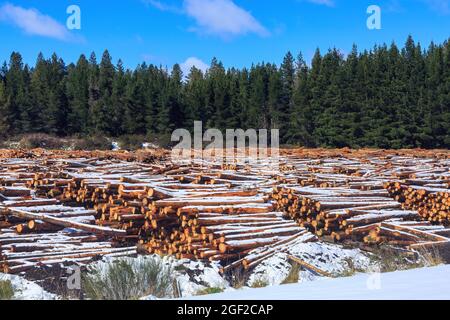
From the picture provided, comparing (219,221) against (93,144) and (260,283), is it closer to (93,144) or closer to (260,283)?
(260,283)

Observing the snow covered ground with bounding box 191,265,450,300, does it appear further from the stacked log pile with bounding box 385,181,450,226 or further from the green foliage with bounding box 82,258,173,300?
the stacked log pile with bounding box 385,181,450,226

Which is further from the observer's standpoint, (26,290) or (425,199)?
(425,199)

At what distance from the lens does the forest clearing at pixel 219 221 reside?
26.9ft

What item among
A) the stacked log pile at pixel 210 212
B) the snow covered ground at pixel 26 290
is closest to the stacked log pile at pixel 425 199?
the stacked log pile at pixel 210 212

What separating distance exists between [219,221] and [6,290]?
3.54m

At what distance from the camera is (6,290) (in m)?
6.61

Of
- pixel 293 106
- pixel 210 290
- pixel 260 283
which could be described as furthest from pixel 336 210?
pixel 293 106

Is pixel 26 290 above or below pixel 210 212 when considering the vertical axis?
below

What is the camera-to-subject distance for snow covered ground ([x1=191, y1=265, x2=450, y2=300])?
5.07 meters

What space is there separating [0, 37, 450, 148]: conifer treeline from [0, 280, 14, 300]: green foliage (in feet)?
100

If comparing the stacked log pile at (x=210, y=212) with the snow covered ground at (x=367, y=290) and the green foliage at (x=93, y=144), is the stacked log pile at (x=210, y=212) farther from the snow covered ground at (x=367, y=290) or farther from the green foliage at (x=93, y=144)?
the green foliage at (x=93, y=144)

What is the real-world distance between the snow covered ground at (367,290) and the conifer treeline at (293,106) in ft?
104

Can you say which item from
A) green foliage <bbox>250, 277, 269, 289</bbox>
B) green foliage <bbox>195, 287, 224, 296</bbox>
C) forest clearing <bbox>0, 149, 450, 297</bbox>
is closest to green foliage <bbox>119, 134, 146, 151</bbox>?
forest clearing <bbox>0, 149, 450, 297</bbox>

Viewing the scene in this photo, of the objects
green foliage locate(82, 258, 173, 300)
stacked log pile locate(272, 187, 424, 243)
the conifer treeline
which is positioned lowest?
green foliage locate(82, 258, 173, 300)
